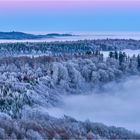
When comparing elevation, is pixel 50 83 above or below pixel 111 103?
above

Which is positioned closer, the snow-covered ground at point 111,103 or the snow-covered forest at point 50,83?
the snow-covered forest at point 50,83

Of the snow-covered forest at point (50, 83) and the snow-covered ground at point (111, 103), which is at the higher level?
the snow-covered forest at point (50, 83)

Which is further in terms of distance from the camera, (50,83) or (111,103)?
(111,103)

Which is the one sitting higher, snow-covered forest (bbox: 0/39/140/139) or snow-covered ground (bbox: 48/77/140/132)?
snow-covered forest (bbox: 0/39/140/139)

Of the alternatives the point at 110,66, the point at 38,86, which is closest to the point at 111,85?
the point at 110,66
